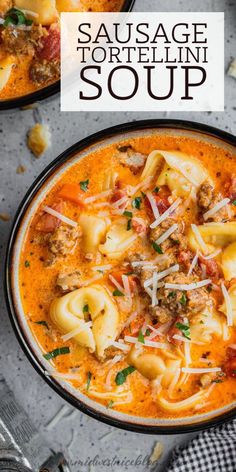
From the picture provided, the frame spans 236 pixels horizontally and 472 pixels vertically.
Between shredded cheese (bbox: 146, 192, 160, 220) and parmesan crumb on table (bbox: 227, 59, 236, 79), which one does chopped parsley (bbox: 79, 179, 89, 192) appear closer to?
shredded cheese (bbox: 146, 192, 160, 220)

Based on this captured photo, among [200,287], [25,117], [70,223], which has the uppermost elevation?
[25,117]

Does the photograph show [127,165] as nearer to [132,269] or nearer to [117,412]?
[132,269]

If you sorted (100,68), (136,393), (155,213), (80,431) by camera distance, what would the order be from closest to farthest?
1. (155,213)
2. (136,393)
3. (100,68)
4. (80,431)

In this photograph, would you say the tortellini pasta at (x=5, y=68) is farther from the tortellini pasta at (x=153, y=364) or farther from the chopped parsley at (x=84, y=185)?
the tortellini pasta at (x=153, y=364)

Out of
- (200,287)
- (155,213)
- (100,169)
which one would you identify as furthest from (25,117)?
(200,287)

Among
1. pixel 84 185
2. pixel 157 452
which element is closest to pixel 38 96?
pixel 84 185

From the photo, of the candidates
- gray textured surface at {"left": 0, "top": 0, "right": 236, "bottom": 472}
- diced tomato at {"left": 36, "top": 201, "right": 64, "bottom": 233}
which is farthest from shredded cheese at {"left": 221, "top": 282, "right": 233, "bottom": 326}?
gray textured surface at {"left": 0, "top": 0, "right": 236, "bottom": 472}


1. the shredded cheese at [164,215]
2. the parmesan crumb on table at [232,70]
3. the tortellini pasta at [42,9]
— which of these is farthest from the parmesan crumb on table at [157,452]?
the tortellini pasta at [42,9]
